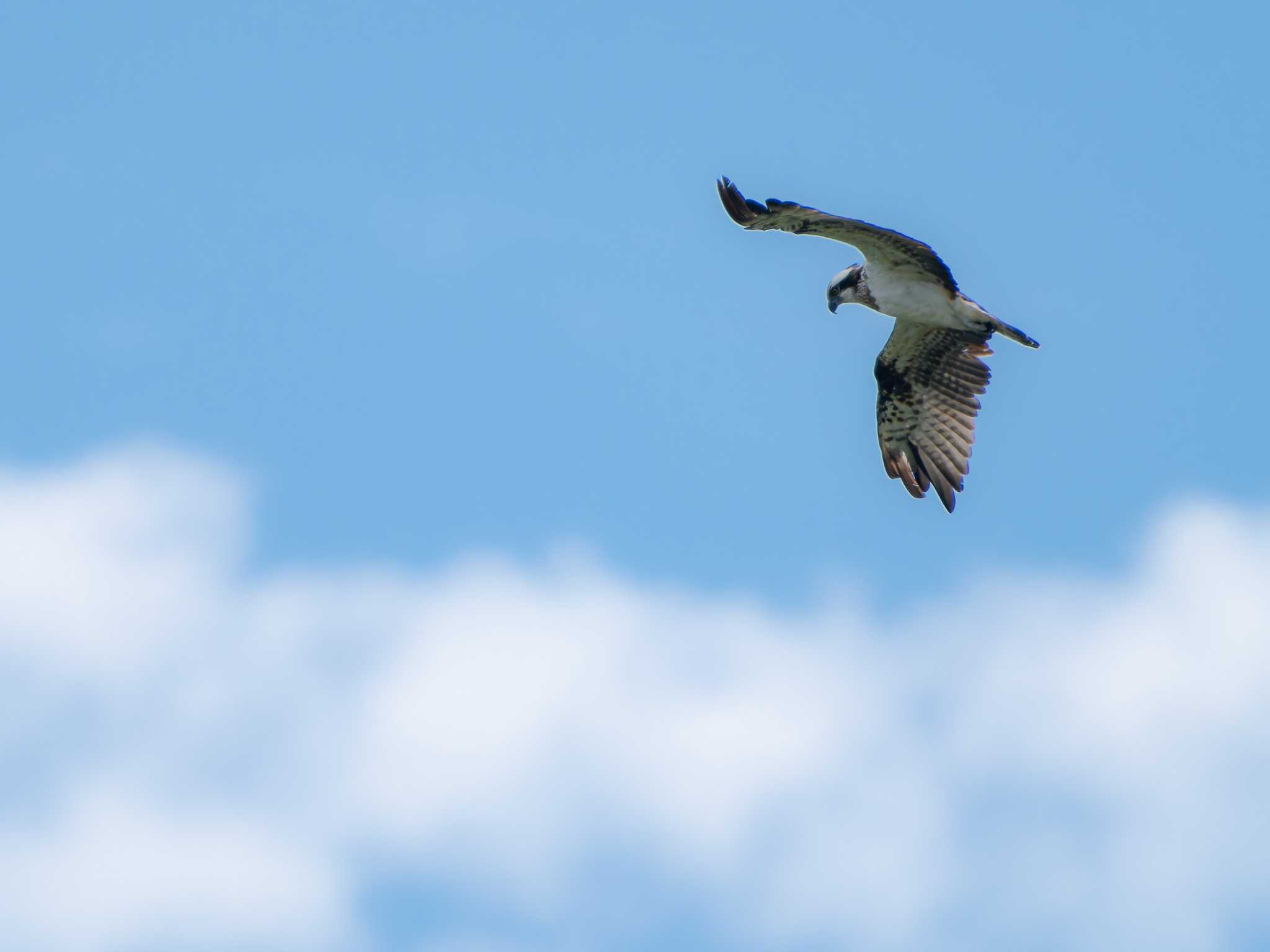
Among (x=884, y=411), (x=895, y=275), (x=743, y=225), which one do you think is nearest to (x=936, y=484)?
(x=884, y=411)

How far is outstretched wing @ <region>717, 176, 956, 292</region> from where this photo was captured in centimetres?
1327

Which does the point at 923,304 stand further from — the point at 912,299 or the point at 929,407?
the point at 929,407

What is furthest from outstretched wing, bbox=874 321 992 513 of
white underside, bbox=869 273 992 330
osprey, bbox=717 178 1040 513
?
white underside, bbox=869 273 992 330

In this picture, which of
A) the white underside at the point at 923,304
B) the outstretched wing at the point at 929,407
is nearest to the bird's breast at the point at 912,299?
the white underside at the point at 923,304

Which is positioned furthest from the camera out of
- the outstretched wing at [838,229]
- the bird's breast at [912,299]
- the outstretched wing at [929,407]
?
the outstretched wing at [929,407]

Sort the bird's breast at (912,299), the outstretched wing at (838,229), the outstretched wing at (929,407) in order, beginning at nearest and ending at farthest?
1. the outstretched wing at (838,229)
2. the bird's breast at (912,299)
3. the outstretched wing at (929,407)

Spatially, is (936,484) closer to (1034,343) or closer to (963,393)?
(963,393)

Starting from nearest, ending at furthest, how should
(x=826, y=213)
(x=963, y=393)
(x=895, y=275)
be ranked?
(x=826, y=213) < (x=895, y=275) < (x=963, y=393)

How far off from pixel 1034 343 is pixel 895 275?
1.24 metres

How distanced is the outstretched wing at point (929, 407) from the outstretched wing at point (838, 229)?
1400 millimetres

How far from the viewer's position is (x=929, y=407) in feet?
51.8

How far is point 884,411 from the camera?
16000mm

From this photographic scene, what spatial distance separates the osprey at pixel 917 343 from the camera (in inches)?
538

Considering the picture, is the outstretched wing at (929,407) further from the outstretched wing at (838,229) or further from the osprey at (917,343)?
the outstretched wing at (838,229)
